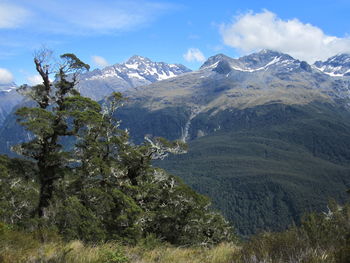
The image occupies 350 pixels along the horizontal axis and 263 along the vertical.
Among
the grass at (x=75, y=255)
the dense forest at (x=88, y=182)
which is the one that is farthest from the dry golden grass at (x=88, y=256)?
the dense forest at (x=88, y=182)

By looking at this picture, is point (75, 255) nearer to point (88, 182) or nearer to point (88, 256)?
point (88, 256)

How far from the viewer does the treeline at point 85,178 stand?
22.2 metres

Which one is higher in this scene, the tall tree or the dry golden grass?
the tall tree

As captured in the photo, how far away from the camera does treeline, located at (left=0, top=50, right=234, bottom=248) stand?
22.2 meters

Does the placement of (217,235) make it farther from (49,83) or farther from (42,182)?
(49,83)

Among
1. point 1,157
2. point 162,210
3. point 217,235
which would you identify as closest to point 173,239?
point 162,210

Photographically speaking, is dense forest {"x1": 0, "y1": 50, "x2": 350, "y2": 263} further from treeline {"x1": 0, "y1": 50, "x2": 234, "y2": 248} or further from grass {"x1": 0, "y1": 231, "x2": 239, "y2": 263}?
grass {"x1": 0, "y1": 231, "x2": 239, "y2": 263}

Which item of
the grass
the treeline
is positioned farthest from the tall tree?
the grass

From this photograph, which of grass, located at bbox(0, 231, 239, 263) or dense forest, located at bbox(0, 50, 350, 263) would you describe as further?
dense forest, located at bbox(0, 50, 350, 263)

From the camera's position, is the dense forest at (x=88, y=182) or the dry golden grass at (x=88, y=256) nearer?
the dry golden grass at (x=88, y=256)

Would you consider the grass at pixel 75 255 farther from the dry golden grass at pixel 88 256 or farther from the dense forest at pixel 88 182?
the dense forest at pixel 88 182

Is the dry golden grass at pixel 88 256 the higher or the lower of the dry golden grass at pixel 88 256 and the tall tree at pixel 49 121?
the lower

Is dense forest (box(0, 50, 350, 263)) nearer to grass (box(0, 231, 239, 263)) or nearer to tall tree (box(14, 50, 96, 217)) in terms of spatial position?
tall tree (box(14, 50, 96, 217))

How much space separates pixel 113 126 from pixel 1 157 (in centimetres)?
828
